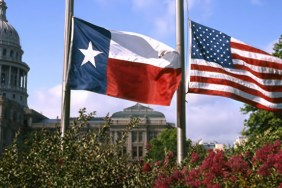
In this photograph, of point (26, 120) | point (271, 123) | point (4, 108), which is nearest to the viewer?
point (271, 123)

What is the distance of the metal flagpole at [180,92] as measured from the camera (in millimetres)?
11312

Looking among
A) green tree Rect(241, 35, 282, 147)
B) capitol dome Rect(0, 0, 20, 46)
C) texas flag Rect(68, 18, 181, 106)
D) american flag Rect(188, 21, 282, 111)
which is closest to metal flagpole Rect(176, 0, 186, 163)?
texas flag Rect(68, 18, 181, 106)

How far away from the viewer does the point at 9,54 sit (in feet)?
440

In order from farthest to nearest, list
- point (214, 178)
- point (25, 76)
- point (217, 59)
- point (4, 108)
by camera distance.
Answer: point (25, 76) < point (4, 108) < point (217, 59) < point (214, 178)

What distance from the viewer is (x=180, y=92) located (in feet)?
39.1

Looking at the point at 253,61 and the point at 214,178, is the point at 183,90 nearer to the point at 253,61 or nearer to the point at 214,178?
the point at 253,61

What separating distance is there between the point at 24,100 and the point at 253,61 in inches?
4991

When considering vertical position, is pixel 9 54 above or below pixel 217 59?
above

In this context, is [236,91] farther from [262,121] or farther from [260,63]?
[262,121]

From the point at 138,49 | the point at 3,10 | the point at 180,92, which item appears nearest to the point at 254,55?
the point at 180,92

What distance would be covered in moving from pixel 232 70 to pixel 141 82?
2.50 meters

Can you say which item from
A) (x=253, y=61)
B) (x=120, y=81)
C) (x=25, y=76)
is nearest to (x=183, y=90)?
(x=120, y=81)

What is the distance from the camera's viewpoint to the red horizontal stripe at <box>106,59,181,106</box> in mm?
11789

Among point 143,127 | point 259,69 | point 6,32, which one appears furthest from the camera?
point 6,32
